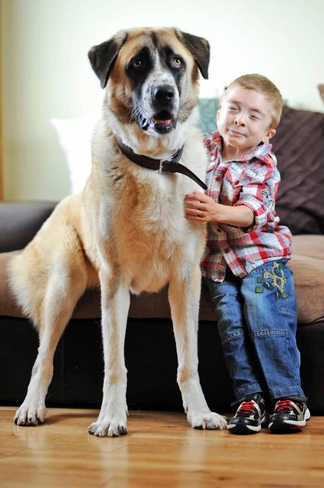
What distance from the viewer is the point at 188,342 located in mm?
2061

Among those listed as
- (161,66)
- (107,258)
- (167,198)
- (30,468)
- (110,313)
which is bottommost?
(30,468)

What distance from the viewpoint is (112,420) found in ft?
6.31

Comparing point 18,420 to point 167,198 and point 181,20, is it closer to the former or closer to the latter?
point 167,198

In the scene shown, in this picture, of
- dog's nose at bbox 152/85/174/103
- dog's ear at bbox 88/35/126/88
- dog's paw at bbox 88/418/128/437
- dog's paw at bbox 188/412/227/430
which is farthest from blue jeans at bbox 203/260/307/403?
dog's ear at bbox 88/35/126/88

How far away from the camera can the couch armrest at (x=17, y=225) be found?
2.92 metres

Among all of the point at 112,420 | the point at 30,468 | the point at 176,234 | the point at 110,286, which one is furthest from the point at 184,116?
the point at 30,468

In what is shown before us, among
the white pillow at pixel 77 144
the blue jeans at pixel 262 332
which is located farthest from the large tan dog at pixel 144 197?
the white pillow at pixel 77 144

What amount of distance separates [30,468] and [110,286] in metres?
0.59

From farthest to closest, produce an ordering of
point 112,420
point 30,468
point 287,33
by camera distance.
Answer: point 287,33 < point 112,420 < point 30,468

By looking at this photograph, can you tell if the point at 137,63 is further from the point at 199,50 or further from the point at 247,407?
the point at 247,407

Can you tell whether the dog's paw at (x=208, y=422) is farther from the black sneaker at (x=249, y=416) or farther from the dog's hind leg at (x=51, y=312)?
the dog's hind leg at (x=51, y=312)

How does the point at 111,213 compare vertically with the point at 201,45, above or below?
below

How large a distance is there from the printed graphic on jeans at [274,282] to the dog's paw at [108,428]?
53 cm

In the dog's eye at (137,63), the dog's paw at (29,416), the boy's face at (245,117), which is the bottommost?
the dog's paw at (29,416)
